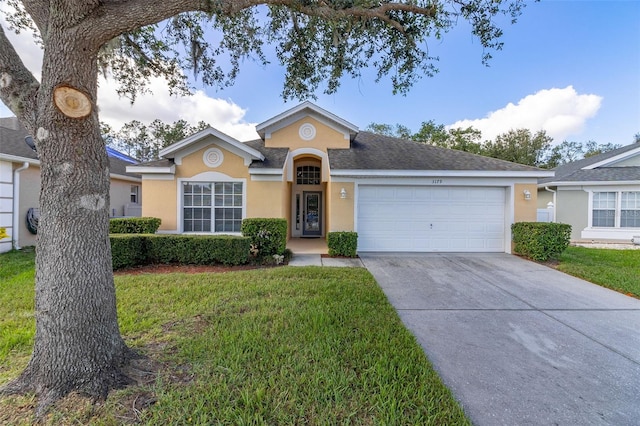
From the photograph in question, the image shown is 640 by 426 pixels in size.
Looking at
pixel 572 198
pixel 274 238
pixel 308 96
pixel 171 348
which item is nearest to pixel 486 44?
pixel 308 96

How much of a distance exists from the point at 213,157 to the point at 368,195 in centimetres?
588

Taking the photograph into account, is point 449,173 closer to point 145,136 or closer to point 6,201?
point 6,201

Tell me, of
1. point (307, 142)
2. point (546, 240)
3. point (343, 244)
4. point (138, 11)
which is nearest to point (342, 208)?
point (343, 244)

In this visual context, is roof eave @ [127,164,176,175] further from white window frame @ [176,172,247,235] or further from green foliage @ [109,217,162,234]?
green foliage @ [109,217,162,234]

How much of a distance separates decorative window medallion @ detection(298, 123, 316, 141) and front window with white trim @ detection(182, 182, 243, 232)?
3.58 metres

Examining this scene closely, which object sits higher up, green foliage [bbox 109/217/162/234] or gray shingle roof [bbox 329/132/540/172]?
gray shingle roof [bbox 329/132/540/172]

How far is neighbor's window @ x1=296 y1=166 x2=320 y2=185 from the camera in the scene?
14.0 m

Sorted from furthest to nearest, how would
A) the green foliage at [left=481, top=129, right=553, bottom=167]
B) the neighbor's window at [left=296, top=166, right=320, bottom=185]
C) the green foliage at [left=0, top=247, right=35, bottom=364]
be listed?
the green foliage at [left=481, top=129, right=553, bottom=167] < the neighbor's window at [left=296, top=166, right=320, bottom=185] < the green foliage at [left=0, top=247, right=35, bottom=364]

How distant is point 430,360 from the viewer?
3.22m

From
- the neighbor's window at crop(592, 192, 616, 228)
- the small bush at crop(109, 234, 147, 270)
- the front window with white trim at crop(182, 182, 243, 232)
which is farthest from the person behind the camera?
the neighbor's window at crop(592, 192, 616, 228)

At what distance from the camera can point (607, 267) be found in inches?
304

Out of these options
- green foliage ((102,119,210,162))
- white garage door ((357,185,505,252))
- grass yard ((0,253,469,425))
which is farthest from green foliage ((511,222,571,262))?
green foliage ((102,119,210,162))

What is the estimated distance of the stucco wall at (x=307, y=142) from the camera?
11469mm

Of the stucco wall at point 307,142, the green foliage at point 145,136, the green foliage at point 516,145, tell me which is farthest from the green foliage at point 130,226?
the green foliage at point 516,145
